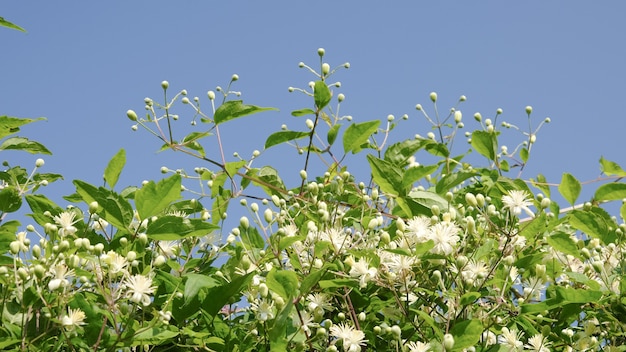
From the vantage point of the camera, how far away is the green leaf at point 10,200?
2.40m

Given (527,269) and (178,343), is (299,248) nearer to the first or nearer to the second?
(178,343)

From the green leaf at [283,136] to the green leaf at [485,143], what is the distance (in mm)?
582

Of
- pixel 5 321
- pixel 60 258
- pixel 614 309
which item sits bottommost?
pixel 614 309

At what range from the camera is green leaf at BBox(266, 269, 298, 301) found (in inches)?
72.0

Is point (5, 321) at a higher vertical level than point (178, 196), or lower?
lower

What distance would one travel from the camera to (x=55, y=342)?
1.89 metres

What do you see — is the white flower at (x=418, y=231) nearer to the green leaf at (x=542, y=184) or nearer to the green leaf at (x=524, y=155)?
the green leaf at (x=542, y=184)

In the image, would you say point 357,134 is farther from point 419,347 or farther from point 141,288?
point 141,288

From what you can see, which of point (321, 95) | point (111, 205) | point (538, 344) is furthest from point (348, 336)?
point (321, 95)

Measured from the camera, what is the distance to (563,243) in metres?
2.15

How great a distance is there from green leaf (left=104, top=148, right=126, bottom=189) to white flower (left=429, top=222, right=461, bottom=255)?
3.29ft

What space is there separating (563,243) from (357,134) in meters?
0.75

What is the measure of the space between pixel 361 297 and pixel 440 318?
233 millimetres

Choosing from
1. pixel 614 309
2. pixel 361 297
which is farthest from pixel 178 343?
pixel 614 309
